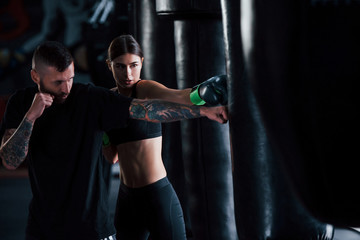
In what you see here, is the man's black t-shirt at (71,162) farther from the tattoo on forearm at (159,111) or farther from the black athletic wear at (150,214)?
the black athletic wear at (150,214)

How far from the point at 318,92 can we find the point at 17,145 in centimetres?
96

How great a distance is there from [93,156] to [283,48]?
0.82 meters

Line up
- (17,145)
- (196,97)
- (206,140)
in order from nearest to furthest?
(17,145) → (196,97) → (206,140)

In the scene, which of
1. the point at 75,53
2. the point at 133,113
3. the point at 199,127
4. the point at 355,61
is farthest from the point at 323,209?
the point at 75,53

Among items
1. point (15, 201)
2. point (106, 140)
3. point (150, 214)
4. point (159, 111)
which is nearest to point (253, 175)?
point (159, 111)

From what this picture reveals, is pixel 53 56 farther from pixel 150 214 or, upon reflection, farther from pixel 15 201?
pixel 15 201

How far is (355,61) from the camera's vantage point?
1014 mm

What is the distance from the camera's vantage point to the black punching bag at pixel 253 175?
1313mm

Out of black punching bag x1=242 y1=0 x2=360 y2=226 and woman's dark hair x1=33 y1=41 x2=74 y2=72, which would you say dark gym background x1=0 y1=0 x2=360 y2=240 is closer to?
black punching bag x1=242 y1=0 x2=360 y2=226

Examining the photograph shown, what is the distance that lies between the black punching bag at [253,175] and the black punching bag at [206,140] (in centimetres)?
115

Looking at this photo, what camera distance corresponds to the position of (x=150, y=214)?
7.43ft

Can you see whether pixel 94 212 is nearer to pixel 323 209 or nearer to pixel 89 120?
pixel 89 120

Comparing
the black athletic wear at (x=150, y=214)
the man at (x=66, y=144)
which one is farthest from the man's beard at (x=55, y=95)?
the black athletic wear at (x=150, y=214)

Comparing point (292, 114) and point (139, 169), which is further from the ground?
point (292, 114)
